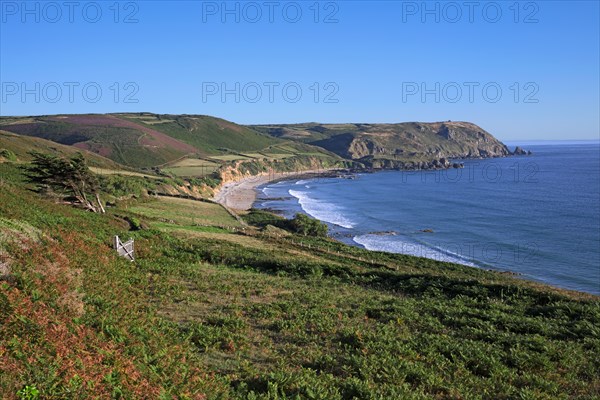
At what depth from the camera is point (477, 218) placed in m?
75.8

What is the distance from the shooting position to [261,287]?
2059cm

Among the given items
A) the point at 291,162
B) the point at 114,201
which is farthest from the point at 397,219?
the point at 291,162

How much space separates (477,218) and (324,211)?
27461 mm

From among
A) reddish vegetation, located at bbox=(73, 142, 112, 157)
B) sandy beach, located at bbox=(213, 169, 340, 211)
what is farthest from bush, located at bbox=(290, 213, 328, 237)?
reddish vegetation, located at bbox=(73, 142, 112, 157)

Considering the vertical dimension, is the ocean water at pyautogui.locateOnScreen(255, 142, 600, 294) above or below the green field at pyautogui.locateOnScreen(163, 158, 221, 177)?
below

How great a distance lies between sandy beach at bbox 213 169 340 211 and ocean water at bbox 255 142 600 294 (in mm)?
3601

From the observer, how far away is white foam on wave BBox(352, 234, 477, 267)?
49.9m

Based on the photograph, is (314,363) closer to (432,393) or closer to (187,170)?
Answer: (432,393)

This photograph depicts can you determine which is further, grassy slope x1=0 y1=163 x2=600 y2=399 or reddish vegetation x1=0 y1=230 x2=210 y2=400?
grassy slope x1=0 y1=163 x2=600 y2=399

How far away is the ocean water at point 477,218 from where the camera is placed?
4994cm

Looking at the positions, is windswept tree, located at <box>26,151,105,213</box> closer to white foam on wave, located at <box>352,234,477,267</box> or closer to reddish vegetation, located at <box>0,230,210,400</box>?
reddish vegetation, located at <box>0,230,210,400</box>

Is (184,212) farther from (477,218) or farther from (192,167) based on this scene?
(192,167)

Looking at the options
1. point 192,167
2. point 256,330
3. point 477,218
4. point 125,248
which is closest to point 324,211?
point 477,218

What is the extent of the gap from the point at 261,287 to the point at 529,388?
475 inches
